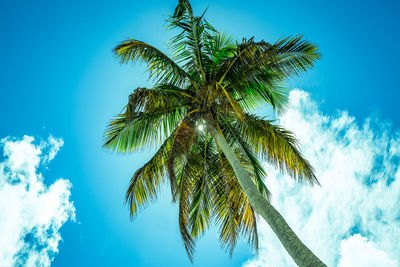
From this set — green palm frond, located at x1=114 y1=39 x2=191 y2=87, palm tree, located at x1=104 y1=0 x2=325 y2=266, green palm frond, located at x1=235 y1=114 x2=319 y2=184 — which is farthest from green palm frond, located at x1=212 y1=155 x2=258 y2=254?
green palm frond, located at x1=114 y1=39 x2=191 y2=87

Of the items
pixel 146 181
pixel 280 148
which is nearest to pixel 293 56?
pixel 280 148

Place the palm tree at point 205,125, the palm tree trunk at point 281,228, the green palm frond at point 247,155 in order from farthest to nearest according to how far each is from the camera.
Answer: the green palm frond at point 247,155 < the palm tree at point 205,125 < the palm tree trunk at point 281,228

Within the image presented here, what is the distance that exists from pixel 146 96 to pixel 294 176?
3.92 m

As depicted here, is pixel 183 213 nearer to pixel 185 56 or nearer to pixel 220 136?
pixel 220 136

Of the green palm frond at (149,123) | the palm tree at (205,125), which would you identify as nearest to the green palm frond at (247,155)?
the palm tree at (205,125)

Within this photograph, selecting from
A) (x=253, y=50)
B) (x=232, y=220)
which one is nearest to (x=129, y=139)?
(x=232, y=220)

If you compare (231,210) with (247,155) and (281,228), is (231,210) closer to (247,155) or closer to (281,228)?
(247,155)

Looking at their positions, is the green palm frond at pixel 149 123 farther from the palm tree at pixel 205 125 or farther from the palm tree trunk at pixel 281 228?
the palm tree trunk at pixel 281 228

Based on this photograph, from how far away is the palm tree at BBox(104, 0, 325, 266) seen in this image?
6195 mm

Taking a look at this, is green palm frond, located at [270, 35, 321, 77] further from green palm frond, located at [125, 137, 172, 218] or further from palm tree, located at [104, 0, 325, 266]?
green palm frond, located at [125, 137, 172, 218]

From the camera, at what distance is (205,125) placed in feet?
23.7

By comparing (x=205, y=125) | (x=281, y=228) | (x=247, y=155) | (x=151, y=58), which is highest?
(x=151, y=58)

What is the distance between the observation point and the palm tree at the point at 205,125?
6195 mm

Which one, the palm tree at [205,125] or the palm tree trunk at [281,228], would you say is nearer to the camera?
the palm tree trunk at [281,228]
